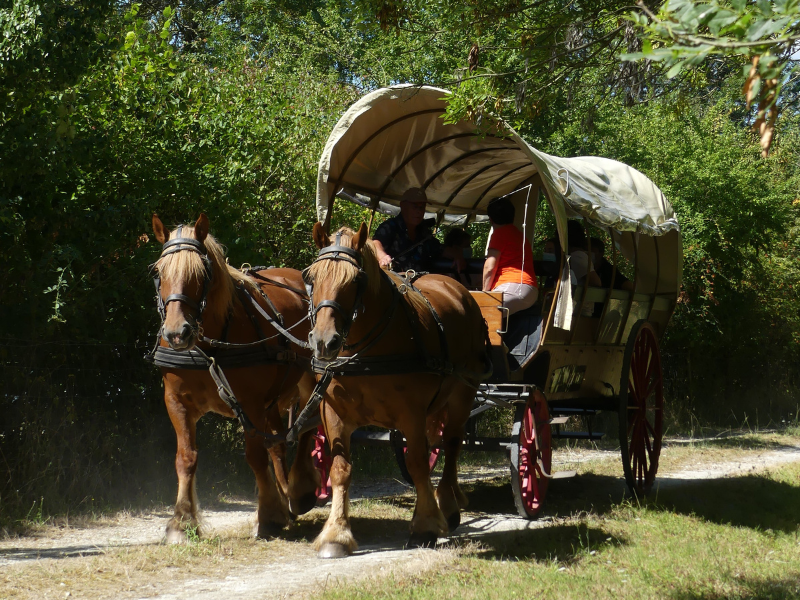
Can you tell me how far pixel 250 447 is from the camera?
570 centimetres

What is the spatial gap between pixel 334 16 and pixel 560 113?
20.9 ft

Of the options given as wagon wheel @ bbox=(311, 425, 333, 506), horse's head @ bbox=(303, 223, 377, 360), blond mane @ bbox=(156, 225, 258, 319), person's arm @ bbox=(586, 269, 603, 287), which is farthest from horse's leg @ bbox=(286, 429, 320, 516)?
person's arm @ bbox=(586, 269, 603, 287)

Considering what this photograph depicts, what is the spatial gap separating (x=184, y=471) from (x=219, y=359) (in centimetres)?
75

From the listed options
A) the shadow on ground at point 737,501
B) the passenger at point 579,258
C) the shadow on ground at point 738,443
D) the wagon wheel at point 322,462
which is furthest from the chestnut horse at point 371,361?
the shadow on ground at point 738,443

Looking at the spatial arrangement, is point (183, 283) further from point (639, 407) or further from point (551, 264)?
point (639, 407)

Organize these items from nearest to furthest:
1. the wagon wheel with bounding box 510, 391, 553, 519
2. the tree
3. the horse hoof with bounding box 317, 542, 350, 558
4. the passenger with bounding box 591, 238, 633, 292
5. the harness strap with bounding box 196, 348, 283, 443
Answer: the tree < the horse hoof with bounding box 317, 542, 350, 558 < the harness strap with bounding box 196, 348, 283, 443 < the wagon wheel with bounding box 510, 391, 553, 519 < the passenger with bounding box 591, 238, 633, 292

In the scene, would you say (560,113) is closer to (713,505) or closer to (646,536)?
(713,505)

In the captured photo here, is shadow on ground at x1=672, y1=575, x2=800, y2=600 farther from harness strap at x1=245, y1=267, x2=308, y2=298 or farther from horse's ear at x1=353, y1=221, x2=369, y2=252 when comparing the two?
harness strap at x1=245, y1=267, x2=308, y2=298

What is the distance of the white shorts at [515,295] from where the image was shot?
22.3ft

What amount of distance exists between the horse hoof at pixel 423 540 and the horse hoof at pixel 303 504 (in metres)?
1.10

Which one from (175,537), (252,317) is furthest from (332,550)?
(252,317)

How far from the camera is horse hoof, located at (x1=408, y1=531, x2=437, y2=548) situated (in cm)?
539

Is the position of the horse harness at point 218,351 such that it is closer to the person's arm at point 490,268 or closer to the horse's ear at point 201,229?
the horse's ear at point 201,229

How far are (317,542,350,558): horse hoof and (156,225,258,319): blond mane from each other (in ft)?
5.31
